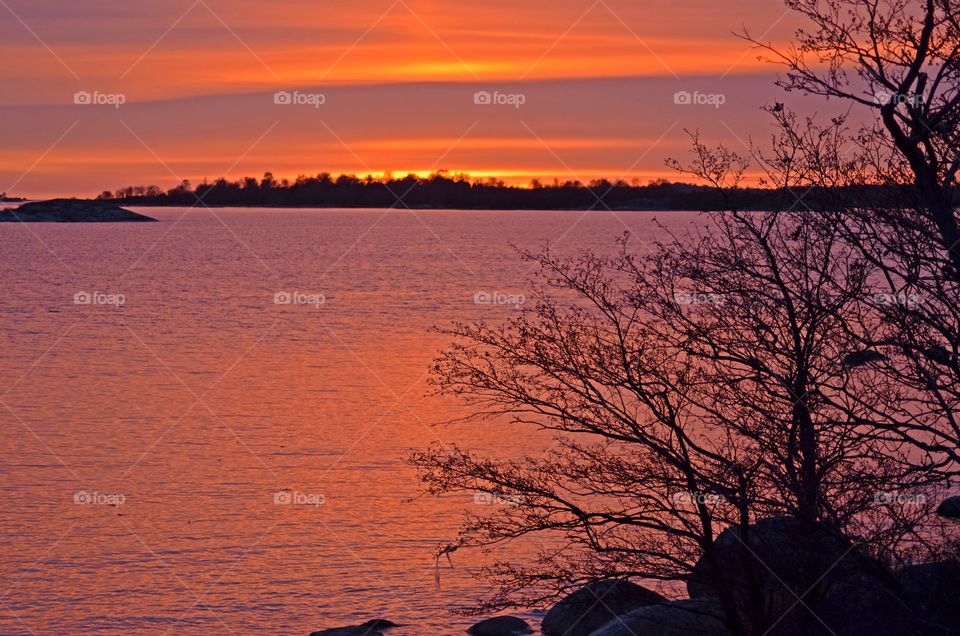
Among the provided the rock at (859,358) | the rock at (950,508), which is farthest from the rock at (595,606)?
the rock at (950,508)

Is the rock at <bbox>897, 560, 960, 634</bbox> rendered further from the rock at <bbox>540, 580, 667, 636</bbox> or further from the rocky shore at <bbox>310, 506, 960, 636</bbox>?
the rock at <bbox>540, 580, 667, 636</bbox>

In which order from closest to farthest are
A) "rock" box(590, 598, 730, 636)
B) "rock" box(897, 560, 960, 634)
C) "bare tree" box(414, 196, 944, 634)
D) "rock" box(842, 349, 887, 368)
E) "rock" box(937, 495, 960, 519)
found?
1. "rock" box(842, 349, 887, 368)
2. "bare tree" box(414, 196, 944, 634)
3. "rock" box(897, 560, 960, 634)
4. "rock" box(590, 598, 730, 636)
5. "rock" box(937, 495, 960, 519)

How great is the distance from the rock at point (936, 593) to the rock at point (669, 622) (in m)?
3.09

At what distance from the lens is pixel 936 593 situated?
55.6ft

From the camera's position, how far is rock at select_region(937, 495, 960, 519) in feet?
89.6

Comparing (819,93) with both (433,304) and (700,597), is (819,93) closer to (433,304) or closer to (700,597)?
(700,597)

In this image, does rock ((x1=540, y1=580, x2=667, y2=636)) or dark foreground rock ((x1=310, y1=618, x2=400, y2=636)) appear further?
dark foreground rock ((x1=310, y1=618, x2=400, y2=636))

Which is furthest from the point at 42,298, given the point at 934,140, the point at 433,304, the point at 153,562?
the point at 934,140

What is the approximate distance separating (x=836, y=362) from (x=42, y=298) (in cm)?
8879

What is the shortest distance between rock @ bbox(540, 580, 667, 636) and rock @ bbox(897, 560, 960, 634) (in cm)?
508

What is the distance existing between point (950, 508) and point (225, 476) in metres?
19.1

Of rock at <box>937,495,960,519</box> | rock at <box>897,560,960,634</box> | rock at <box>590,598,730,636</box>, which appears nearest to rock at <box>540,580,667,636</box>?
rock at <box>590,598,730,636</box>

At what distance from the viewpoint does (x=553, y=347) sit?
→ 19.7 metres

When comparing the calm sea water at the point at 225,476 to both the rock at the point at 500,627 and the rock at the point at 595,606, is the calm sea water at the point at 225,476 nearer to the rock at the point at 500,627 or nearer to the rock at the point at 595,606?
the rock at the point at 500,627
